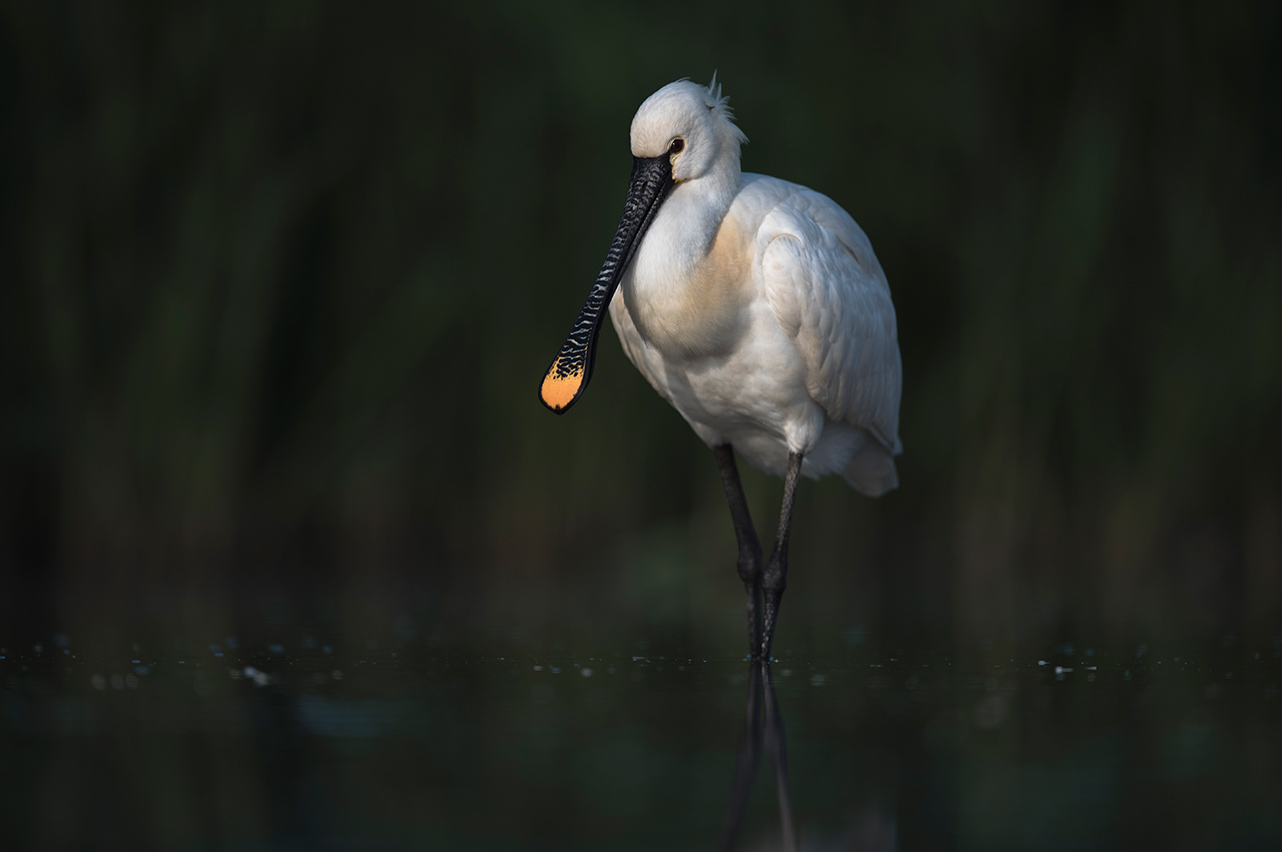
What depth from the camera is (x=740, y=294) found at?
186 inches

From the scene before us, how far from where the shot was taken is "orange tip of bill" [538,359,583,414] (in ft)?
15.4

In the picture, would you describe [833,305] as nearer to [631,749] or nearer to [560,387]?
[560,387]

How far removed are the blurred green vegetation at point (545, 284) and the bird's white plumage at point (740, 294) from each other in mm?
1752

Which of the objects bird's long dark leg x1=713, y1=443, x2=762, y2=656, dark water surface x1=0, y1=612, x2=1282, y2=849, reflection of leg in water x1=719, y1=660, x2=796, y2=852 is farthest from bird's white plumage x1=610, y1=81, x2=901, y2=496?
reflection of leg in water x1=719, y1=660, x2=796, y2=852

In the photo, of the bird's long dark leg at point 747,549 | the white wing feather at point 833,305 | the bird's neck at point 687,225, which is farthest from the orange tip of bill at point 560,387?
the bird's long dark leg at point 747,549

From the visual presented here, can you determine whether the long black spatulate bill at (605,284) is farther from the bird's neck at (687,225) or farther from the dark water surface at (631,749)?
the dark water surface at (631,749)

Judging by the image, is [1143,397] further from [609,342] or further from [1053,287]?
[609,342]

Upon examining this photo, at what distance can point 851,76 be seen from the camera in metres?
7.29

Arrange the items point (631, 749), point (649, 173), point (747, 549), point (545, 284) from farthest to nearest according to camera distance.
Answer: point (545, 284) → point (747, 549) → point (649, 173) → point (631, 749)

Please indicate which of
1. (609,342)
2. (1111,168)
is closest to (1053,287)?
(1111,168)

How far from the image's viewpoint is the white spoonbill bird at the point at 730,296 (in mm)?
4656

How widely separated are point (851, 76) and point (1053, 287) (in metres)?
1.42

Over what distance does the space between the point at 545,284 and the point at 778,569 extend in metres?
2.75

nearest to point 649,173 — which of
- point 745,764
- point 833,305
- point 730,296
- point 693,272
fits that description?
point 693,272
